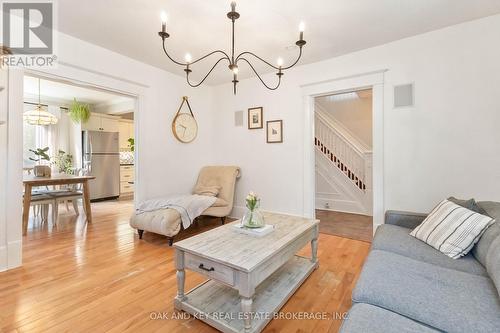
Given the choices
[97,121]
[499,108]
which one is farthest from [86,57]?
[499,108]

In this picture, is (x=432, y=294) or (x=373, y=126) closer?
(x=432, y=294)

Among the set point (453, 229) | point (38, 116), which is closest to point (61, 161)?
point (38, 116)

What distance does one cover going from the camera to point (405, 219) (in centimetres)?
222

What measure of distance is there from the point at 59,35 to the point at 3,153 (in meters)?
1.37

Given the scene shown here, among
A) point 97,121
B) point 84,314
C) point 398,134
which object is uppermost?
point 97,121

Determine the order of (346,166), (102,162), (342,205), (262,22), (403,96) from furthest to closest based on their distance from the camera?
(102,162)
(346,166)
(342,205)
(403,96)
(262,22)

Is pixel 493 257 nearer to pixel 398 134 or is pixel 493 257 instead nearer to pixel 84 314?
pixel 398 134

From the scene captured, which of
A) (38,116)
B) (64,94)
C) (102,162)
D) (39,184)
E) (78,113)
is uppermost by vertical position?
(64,94)

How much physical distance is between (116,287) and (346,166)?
4.35m

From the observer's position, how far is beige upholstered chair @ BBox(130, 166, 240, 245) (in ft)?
9.36

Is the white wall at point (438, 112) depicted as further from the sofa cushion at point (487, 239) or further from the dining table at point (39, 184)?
the dining table at point (39, 184)

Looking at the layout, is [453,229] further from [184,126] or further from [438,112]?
[184,126]

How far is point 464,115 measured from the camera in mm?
2492

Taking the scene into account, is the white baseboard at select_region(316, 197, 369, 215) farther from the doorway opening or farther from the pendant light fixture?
the pendant light fixture
